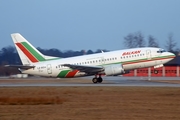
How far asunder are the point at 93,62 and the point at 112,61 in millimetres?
2003

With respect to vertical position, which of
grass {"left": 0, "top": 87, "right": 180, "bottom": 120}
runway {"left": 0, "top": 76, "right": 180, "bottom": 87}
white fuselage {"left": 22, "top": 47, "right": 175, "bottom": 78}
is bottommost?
grass {"left": 0, "top": 87, "right": 180, "bottom": 120}

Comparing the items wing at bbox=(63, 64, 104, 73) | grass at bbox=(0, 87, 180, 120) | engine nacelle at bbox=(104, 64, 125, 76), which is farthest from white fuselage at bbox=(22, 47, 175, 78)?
grass at bbox=(0, 87, 180, 120)

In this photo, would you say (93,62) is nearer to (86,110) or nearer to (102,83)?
(102,83)

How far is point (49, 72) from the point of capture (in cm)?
4828

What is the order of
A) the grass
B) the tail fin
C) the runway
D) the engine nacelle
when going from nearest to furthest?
the grass → the runway → the engine nacelle → the tail fin

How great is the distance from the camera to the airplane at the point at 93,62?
151ft

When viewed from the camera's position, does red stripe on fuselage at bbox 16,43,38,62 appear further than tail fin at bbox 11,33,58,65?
No

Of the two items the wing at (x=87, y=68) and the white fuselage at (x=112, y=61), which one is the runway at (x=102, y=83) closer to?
the wing at (x=87, y=68)

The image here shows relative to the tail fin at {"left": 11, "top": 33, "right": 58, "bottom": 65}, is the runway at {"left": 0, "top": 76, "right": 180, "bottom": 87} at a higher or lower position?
lower

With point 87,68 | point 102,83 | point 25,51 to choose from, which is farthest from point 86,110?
point 25,51

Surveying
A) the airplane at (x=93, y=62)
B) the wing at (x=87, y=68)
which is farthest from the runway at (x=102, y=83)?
the wing at (x=87, y=68)

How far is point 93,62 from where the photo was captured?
46938 millimetres

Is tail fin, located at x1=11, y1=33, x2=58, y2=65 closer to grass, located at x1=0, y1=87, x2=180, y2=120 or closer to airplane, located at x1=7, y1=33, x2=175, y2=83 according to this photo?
airplane, located at x1=7, y1=33, x2=175, y2=83

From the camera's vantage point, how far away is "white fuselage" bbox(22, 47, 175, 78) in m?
45.9
